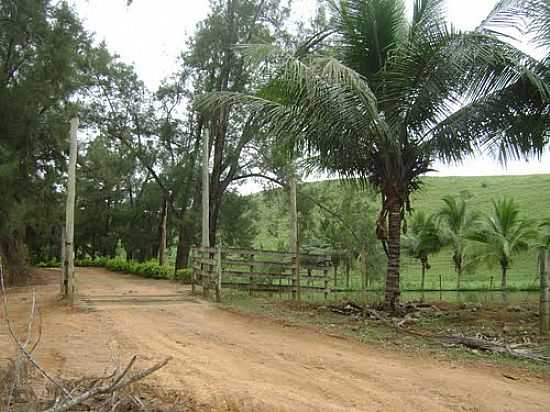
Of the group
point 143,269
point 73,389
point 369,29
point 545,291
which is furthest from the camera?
point 143,269

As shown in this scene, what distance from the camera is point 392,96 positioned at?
10211 millimetres

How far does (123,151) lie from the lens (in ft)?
94.3

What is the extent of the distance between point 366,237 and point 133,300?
33.8ft

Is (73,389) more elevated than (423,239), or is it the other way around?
(423,239)

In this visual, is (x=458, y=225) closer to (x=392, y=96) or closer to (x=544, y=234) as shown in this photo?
(x=544, y=234)

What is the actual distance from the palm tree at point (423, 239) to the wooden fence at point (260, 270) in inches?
442

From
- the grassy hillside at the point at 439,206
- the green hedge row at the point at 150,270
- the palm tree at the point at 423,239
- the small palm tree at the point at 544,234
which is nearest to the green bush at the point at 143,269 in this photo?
the green hedge row at the point at 150,270

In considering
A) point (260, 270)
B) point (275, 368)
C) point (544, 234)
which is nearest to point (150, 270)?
point (260, 270)

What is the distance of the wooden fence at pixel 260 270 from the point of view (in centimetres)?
1369

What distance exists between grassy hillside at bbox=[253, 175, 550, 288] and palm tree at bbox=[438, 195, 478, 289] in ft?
3.66

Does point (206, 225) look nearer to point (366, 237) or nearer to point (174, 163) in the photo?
point (366, 237)

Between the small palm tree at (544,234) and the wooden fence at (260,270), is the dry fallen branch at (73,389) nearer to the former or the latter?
the wooden fence at (260,270)

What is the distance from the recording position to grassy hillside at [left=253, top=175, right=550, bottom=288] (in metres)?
22.6

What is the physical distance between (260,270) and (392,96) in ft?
20.3
